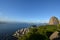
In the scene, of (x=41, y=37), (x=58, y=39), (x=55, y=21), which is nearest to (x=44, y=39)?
(x=41, y=37)

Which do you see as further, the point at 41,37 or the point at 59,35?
the point at 59,35

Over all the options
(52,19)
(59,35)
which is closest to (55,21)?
(52,19)

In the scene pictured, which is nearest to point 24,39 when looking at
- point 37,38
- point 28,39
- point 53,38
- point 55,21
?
point 28,39

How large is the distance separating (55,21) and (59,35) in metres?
78.1

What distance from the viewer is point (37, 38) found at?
35.0 m

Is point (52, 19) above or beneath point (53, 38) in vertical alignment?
above

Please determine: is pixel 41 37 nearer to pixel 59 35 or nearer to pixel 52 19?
pixel 59 35

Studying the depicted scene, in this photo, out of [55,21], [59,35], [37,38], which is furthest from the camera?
[55,21]

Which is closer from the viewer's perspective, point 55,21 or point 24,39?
point 24,39

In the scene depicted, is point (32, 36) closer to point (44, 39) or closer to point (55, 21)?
point (44, 39)

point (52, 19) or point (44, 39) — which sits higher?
point (52, 19)

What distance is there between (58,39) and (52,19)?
83.0m

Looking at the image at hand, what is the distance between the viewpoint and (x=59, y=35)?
3762 centimetres

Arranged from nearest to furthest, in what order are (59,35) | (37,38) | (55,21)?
(37,38), (59,35), (55,21)
